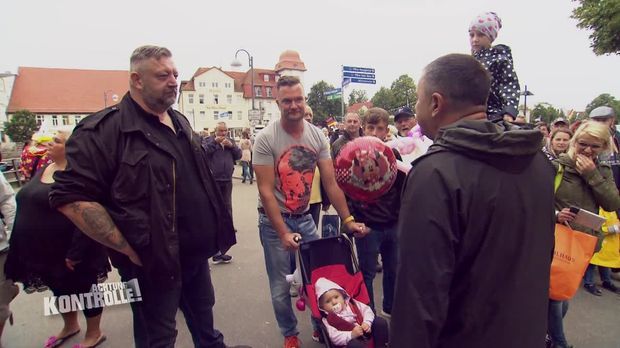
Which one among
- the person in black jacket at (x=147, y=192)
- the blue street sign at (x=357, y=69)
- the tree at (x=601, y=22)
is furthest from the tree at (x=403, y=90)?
the person in black jacket at (x=147, y=192)

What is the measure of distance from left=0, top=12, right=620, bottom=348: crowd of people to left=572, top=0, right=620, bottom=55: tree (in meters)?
17.1

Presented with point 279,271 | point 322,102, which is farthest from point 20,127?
point 279,271

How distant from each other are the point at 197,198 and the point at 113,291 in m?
1.94

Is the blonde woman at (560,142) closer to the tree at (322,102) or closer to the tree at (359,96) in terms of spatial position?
the tree at (322,102)

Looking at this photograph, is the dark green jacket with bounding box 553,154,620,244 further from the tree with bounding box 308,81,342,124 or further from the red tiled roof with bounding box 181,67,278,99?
the red tiled roof with bounding box 181,67,278,99

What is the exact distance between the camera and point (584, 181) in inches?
120

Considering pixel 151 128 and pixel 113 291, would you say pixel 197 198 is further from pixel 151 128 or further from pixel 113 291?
pixel 113 291

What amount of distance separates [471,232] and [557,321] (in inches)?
95.6

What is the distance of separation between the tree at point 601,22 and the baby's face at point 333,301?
68.0 ft

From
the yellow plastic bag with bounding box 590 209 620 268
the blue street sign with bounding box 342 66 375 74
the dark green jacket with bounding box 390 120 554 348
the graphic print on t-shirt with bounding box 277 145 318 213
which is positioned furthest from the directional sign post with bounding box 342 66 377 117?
the dark green jacket with bounding box 390 120 554 348

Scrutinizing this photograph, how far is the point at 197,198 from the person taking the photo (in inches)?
93.0

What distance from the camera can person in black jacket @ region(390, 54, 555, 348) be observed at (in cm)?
116

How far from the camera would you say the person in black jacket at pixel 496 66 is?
2.81 metres

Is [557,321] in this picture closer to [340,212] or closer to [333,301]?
[333,301]
